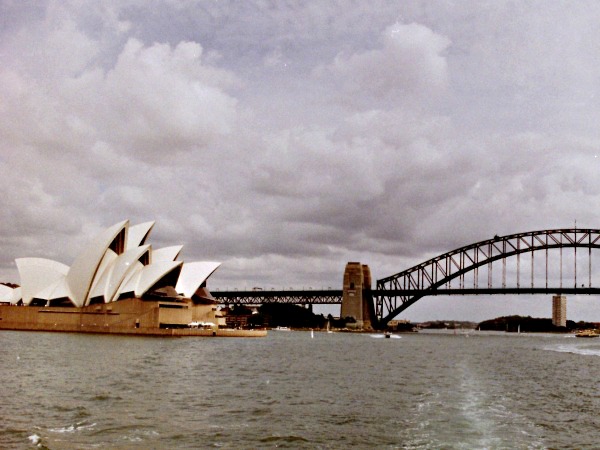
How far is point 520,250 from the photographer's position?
478 feet

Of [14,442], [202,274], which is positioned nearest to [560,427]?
[14,442]

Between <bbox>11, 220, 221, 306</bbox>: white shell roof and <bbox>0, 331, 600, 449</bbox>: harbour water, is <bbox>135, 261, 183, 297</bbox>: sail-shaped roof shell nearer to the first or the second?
<bbox>11, 220, 221, 306</bbox>: white shell roof

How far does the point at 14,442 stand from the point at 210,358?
32.4 metres

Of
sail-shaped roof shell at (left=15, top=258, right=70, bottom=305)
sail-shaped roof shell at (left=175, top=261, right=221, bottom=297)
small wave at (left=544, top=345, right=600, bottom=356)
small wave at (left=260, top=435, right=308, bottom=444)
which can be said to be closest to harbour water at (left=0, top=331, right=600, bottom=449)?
small wave at (left=260, top=435, right=308, bottom=444)

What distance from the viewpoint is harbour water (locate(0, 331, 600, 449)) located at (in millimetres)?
19641

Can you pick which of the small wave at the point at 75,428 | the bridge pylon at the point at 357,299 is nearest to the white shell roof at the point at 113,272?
the bridge pylon at the point at 357,299

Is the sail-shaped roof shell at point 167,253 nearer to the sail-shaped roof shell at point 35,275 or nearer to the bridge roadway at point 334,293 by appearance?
the sail-shaped roof shell at point 35,275

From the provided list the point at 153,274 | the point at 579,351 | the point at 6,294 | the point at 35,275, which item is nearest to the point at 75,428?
the point at 153,274

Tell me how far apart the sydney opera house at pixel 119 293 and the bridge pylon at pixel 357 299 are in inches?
2316

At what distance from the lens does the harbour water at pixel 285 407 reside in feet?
64.4

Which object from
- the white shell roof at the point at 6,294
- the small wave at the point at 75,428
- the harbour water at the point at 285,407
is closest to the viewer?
the harbour water at the point at 285,407

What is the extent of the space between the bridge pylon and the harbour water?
375 ft

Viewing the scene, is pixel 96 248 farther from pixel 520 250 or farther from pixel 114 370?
pixel 520 250

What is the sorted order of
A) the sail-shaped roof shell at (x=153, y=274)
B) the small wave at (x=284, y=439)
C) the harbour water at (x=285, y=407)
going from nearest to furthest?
the small wave at (x=284, y=439), the harbour water at (x=285, y=407), the sail-shaped roof shell at (x=153, y=274)
